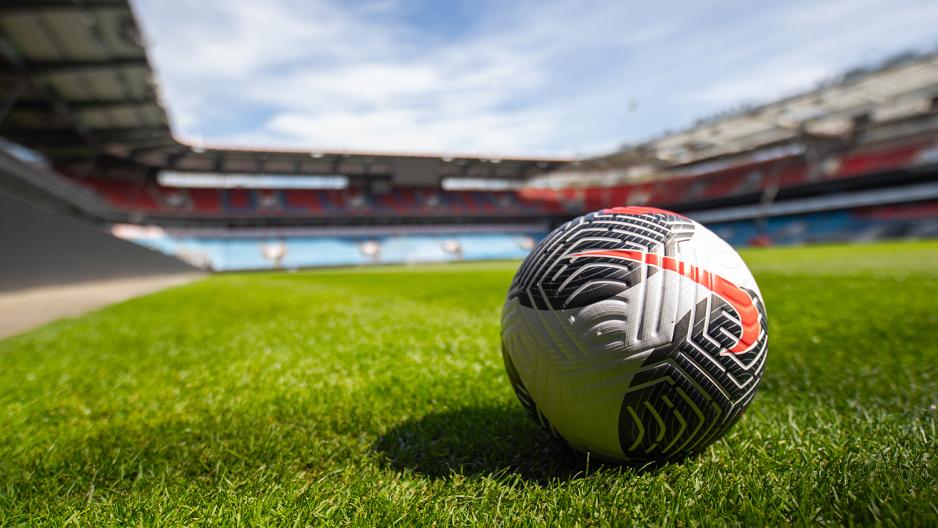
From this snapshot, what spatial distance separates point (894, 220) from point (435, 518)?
1834 inches

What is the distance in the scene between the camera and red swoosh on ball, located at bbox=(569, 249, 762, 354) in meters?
1.64

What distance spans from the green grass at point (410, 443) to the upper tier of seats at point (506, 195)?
38761mm

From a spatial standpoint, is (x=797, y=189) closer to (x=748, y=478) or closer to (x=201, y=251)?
(x=748, y=478)

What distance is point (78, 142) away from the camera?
2981 centimetres

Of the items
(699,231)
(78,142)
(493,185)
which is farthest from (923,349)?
(493,185)

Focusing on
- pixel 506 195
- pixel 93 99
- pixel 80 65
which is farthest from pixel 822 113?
pixel 93 99

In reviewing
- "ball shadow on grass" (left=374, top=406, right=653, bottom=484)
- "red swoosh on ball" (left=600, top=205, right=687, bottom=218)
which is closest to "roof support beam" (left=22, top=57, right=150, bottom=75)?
"ball shadow on grass" (left=374, top=406, right=653, bottom=484)

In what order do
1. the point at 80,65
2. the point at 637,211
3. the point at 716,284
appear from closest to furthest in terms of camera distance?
the point at 716,284
the point at 637,211
the point at 80,65

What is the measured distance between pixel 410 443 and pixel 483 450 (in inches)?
12.7

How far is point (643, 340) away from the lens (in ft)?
5.11

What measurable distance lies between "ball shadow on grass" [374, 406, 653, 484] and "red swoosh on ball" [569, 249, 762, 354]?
0.61 m

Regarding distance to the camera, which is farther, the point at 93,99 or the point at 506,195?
the point at 506,195

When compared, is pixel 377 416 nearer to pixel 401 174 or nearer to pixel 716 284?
pixel 716 284

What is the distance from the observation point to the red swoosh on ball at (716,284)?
1.64m
